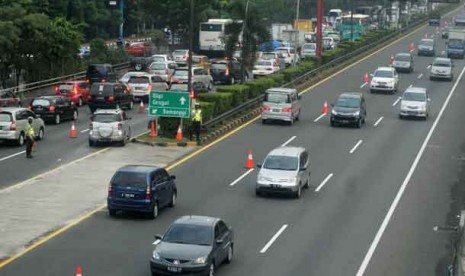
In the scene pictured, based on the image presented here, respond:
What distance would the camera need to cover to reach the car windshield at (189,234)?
2430 centimetres

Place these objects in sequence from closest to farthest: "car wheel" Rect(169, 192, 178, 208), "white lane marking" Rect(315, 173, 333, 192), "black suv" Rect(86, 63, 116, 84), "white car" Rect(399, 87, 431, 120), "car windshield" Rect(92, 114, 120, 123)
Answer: "car wheel" Rect(169, 192, 178, 208)
"white lane marking" Rect(315, 173, 333, 192)
"car windshield" Rect(92, 114, 120, 123)
"white car" Rect(399, 87, 431, 120)
"black suv" Rect(86, 63, 116, 84)

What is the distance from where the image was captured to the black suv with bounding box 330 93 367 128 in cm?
5178

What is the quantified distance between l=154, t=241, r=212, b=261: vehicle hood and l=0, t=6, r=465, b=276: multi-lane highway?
109 centimetres

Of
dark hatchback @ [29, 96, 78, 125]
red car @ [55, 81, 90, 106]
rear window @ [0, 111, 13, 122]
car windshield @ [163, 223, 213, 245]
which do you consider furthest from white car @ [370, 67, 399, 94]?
car windshield @ [163, 223, 213, 245]

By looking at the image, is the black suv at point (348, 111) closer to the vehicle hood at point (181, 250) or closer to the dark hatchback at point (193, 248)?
A: the dark hatchback at point (193, 248)

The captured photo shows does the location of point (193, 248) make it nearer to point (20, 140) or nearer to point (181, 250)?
point (181, 250)

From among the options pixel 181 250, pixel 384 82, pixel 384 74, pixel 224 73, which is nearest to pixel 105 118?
pixel 181 250

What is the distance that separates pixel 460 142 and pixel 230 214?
1993 cm

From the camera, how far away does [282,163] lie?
35281mm

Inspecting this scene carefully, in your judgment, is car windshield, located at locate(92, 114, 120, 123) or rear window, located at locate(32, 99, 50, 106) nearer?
car windshield, located at locate(92, 114, 120, 123)

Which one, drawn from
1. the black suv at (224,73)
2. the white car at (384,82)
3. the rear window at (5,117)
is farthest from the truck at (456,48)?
the rear window at (5,117)

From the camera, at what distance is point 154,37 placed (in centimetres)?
10756

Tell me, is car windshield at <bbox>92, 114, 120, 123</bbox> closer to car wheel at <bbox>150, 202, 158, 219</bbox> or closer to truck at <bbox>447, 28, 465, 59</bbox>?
car wheel at <bbox>150, 202, 158, 219</bbox>

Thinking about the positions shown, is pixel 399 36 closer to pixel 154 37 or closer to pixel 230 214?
pixel 154 37
